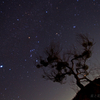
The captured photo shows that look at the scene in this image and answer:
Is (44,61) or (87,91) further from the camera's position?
(44,61)

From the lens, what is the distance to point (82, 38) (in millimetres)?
9969

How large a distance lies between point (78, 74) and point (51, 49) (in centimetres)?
387

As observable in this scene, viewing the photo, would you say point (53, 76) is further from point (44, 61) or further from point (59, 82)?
point (44, 61)

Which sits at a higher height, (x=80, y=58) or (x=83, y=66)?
(x=80, y=58)

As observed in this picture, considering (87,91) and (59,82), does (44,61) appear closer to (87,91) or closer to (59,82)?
(59,82)

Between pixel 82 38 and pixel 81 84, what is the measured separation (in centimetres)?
458

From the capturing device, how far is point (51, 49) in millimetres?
10836

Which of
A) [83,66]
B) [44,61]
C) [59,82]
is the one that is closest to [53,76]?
[59,82]

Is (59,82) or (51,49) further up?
(51,49)

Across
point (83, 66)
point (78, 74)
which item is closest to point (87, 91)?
point (78, 74)

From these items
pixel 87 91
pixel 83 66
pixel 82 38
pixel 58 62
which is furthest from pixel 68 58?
pixel 87 91

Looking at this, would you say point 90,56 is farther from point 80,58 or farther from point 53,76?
point 53,76

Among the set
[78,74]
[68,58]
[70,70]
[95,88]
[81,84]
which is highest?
[68,58]

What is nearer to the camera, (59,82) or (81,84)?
(81,84)
